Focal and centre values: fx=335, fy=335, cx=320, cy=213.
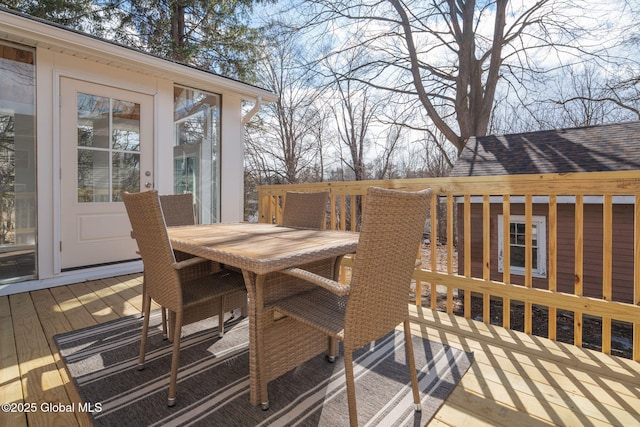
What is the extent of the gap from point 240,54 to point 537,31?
695 cm

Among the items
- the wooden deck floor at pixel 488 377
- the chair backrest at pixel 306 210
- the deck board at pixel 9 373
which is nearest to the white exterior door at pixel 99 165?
the wooden deck floor at pixel 488 377

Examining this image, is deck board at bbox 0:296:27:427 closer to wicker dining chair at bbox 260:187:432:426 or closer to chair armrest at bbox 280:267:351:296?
wicker dining chair at bbox 260:187:432:426

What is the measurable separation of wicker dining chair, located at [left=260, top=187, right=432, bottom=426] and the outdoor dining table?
0.07 metres

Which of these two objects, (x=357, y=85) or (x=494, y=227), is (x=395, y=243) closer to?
(x=494, y=227)

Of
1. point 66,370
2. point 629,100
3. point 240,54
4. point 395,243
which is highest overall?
point 240,54

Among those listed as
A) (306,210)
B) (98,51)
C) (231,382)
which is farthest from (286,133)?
(231,382)

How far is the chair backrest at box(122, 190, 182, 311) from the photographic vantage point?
1.51 metres

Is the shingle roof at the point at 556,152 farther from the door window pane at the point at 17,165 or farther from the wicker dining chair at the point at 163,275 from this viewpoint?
the door window pane at the point at 17,165

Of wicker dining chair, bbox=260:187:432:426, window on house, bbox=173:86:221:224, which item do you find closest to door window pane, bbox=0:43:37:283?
window on house, bbox=173:86:221:224

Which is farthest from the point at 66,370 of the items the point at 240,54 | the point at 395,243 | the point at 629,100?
the point at 629,100

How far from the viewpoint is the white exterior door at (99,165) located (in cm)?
332

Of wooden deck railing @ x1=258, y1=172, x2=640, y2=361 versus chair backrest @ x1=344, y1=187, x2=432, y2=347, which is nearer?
chair backrest @ x1=344, y1=187, x2=432, y2=347

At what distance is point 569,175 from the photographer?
194 centimetres

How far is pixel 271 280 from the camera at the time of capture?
5.19 ft
